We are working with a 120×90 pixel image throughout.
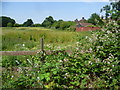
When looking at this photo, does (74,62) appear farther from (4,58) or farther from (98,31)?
(4,58)

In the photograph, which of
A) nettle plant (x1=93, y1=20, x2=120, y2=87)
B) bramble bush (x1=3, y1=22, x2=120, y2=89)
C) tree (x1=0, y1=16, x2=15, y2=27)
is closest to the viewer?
bramble bush (x1=3, y1=22, x2=120, y2=89)

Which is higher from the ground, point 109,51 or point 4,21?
point 4,21

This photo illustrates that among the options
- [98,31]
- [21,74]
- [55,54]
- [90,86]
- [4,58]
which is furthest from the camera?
[4,58]

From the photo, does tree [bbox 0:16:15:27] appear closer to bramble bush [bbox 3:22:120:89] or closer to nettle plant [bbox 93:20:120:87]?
bramble bush [bbox 3:22:120:89]

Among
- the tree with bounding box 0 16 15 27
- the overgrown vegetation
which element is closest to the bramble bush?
the overgrown vegetation

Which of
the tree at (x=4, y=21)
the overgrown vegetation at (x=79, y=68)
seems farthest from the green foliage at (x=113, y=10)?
the tree at (x=4, y=21)

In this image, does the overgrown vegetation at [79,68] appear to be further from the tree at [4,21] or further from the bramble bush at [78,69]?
the tree at [4,21]

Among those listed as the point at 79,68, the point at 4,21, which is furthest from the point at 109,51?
the point at 4,21

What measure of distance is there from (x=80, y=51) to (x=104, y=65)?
79 centimetres

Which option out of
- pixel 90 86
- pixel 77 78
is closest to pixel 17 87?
pixel 77 78

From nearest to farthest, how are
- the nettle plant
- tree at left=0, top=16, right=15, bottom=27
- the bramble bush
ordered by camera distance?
the bramble bush, the nettle plant, tree at left=0, top=16, right=15, bottom=27

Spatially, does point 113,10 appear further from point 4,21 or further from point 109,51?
point 4,21

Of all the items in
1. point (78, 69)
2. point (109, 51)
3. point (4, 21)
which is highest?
point (4, 21)

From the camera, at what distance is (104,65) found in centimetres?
372
